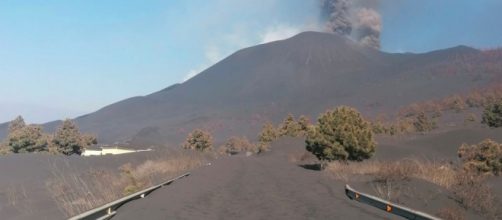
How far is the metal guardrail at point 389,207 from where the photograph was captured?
379 inches

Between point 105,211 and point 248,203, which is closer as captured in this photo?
point 105,211

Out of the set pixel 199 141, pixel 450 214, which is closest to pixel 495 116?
pixel 199 141

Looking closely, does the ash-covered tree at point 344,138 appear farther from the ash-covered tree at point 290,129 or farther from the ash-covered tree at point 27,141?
the ash-covered tree at point 290,129

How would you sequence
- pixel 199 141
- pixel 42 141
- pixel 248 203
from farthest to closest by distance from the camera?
1. pixel 199 141
2. pixel 42 141
3. pixel 248 203

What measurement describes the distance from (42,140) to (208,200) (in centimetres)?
4358

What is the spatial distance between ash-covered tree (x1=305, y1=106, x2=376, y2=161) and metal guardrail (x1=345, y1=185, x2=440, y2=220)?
52.3ft

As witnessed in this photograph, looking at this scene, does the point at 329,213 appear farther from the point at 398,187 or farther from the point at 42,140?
the point at 42,140

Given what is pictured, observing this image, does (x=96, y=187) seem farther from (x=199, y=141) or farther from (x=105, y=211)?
(x=199, y=141)

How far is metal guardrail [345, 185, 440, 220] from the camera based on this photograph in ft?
31.6

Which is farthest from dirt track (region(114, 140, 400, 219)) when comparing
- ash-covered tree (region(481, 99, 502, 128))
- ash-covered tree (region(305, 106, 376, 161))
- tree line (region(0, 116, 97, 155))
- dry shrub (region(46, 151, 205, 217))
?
ash-covered tree (region(481, 99, 502, 128))

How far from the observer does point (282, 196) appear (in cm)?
1513

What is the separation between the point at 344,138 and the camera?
102 ft

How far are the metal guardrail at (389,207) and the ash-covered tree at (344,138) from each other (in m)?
15.9

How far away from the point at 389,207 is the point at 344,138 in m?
19.9
